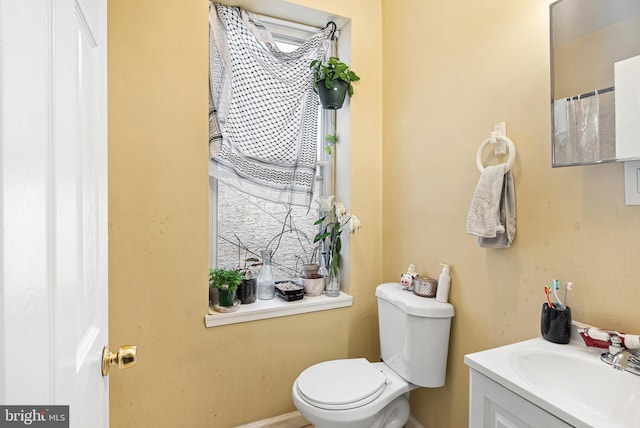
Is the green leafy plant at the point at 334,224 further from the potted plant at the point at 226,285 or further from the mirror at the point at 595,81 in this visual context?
the mirror at the point at 595,81

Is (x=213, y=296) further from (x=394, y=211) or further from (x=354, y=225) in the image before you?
(x=394, y=211)

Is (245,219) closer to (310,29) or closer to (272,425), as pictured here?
(272,425)

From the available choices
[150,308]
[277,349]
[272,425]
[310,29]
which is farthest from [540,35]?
[272,425]

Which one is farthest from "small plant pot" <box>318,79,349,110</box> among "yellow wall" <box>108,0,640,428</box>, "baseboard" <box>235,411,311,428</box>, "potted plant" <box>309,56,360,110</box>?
"baseboard" <box>235,411,311,428</box>

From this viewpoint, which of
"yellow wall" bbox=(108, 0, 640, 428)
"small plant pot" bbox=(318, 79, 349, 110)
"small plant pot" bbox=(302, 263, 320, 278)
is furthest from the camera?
"small plant pot" bbox=(302, 263, 320, 278)

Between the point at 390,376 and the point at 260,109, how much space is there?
1485mm

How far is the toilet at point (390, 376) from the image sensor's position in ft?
4.15

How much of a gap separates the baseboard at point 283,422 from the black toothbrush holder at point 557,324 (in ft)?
4.19

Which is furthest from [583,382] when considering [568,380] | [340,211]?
[340,211]

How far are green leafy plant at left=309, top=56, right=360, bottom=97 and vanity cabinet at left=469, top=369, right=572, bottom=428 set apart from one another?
1.48m

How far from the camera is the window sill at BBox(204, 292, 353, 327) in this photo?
1.54 m

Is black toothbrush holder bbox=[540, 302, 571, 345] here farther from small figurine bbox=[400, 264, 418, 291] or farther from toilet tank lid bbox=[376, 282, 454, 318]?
small figurine bbox=[400, 264, 418, 291]

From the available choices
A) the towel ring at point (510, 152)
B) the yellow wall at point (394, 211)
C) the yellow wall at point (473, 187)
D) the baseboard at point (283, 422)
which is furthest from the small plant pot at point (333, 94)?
the baseboard at point (283, 422)

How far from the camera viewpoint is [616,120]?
87 centimetres
